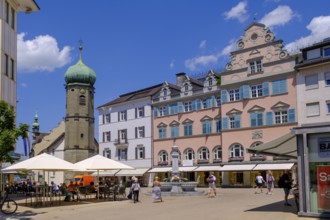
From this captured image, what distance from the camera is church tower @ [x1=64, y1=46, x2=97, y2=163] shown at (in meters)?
68.6

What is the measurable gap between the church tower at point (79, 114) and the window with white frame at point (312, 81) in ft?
117

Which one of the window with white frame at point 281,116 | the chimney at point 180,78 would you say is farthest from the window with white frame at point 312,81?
the chimney at point 180,78

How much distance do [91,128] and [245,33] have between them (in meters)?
30.1

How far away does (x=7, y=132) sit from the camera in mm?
18031

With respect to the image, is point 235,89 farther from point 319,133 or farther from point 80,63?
point 319,133

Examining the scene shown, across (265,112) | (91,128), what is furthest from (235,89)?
(91,128)

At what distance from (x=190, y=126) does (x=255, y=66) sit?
11.8 m

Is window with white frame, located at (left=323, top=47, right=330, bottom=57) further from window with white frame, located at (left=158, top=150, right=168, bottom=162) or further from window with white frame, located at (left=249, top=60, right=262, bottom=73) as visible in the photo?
window with white frame, located at (left=158, top=150, right=168, bottom=162)

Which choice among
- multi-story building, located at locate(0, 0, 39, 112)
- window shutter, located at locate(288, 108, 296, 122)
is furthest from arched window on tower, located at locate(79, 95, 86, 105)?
multi-story building, located at locate(0, 0, 39, 112)

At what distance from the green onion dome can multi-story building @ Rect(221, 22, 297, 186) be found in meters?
25.8

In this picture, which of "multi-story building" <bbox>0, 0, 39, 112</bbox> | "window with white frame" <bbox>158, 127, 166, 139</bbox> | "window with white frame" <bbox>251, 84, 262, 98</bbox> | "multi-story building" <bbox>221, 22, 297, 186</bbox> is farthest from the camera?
"window with white frame" <bbox>158, 127, 166, 139</bbox>

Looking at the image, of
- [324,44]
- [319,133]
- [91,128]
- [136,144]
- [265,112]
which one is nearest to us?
[319,133]

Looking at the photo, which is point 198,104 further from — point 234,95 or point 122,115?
point 122,115

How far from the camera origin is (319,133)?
1530 cm
